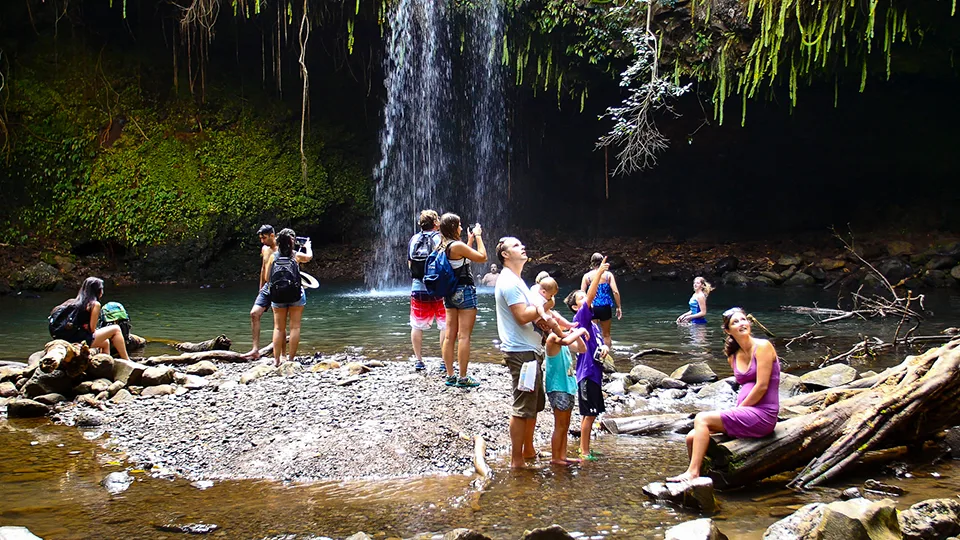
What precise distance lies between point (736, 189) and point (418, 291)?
71.8 feet

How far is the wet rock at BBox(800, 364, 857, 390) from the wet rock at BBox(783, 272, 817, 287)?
1425cm

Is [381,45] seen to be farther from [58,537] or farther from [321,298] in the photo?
[58,537]

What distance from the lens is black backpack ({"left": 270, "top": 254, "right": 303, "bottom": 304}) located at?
7.84 metres

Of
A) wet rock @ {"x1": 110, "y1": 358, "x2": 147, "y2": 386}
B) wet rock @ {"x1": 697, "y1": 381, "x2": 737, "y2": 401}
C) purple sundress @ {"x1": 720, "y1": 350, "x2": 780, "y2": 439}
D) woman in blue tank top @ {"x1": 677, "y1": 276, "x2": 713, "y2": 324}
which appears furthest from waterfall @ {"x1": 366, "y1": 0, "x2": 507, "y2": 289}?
purple sundress @ {"x1": 720, "y1": 350, "x2": 780, "y2": 439}

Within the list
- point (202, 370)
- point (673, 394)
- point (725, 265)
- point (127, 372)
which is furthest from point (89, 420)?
point (725, 265)

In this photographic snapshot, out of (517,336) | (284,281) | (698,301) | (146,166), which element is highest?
(146,166)

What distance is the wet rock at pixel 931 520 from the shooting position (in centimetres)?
356

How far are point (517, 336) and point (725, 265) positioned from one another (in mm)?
19150

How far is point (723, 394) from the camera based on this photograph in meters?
7.33

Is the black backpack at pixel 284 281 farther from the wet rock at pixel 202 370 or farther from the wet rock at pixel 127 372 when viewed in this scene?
the wet rock at pixel 127 372

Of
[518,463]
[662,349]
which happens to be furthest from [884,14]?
[518,463]

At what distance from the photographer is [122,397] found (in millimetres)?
6953

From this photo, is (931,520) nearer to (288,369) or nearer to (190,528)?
(190,528)

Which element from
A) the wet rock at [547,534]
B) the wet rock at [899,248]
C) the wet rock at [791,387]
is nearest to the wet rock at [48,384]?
the wet rock at [547,534]
